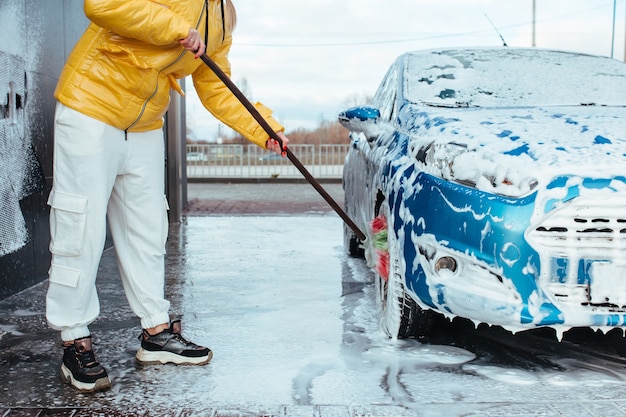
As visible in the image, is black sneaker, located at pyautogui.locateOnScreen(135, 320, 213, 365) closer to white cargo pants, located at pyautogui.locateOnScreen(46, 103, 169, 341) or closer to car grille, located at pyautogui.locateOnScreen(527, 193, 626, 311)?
white cargo pants, located at pyautogui.locateOnScreen(46, 103, 169, 341)

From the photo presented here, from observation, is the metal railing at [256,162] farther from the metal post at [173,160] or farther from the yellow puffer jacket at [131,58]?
the yellow puffer jacket at [131,58]

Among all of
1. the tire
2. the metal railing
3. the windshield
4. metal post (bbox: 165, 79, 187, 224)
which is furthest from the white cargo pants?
the metal railing

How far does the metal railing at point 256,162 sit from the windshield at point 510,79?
14182mm

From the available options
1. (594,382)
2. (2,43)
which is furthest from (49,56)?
(594,382)

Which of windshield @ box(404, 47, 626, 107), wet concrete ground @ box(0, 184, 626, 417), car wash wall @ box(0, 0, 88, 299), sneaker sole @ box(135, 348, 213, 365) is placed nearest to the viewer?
wet concrete ground @ box(0, 184, 626, 417)

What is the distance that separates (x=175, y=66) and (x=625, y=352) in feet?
7.97

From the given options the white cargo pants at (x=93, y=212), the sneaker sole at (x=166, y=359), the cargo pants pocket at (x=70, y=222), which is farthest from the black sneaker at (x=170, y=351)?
the cargo pants pocket at (x=70, y=222)

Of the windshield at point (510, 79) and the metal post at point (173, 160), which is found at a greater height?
the windshield at point (510, 79)

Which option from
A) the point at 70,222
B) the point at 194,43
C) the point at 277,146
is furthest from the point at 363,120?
the point at 70,222

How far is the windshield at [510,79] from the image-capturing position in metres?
3.82

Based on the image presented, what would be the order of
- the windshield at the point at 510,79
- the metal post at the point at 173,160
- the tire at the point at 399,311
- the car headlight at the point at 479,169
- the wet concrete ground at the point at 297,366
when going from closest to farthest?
the wet concrete ground at the point at 297,366
the car headlight at the point at 479,169
the tire at the point at 399,311
the windshield at the point at 510,79
the metal post at the point at 173,160

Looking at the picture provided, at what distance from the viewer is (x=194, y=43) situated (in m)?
2.85

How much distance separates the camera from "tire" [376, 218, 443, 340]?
3.31 m

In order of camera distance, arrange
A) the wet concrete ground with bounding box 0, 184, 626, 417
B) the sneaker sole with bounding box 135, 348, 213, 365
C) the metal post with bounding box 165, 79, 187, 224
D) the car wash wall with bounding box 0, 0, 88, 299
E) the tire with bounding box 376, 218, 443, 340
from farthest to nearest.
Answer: the metal post with bounding box 165, 79, 187, 224
the car wash wall with bounding box 0, 0, 88, 299
the tire with bounding box 376, 218, 443, 340
the sneaker sole with bounding box 135, 348, 213, 365
the wet concrete ground with bounding box 0, 184, 626, 417
